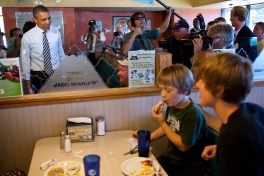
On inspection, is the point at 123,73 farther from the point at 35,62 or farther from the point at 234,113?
the point at 234,113

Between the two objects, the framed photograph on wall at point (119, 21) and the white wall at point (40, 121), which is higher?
the framed photograph on wall at point (119, 21)

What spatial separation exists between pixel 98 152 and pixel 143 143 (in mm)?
265

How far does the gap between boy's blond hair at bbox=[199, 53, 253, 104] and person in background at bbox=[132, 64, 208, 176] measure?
46cm

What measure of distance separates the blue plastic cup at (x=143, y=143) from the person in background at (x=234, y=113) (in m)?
0.46

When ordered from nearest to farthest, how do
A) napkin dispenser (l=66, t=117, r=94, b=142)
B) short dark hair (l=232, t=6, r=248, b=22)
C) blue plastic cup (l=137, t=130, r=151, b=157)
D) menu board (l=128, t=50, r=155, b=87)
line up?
blue plastic cup (l=137, t=130, r=151, b=157) < napkin dispenser (l=66, t=117, r=94, b=142) < menu board (l=128, t=50, r=155, b=87) < short dark hair (l=232, t=6, r=248, b=22)

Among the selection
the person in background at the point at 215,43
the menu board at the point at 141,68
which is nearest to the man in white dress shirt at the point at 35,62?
the menu board at the point at 141,68

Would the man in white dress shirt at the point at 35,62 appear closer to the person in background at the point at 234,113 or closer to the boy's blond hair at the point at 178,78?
the boy's blond hair at the point at 178,78

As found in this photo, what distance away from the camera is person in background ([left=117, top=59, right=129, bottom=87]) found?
1.79 meters

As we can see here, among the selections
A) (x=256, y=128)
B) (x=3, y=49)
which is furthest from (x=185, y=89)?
(x=3, y=49)

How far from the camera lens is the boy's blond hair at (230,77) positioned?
0.86 m

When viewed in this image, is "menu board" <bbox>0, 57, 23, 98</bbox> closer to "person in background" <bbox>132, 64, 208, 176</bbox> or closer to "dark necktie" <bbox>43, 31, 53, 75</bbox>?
"dark necktie" <bbox>43, 31, 53, 75</bbox>

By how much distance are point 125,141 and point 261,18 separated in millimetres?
5230

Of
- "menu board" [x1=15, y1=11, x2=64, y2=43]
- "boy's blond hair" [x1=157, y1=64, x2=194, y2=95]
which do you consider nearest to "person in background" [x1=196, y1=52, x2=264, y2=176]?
"boy's blond hair" [x1=157, y1=64, x2=194, y2=95]

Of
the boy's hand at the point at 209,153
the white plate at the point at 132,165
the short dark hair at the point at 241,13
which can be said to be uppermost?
the short dark hair at the point at 241,13
